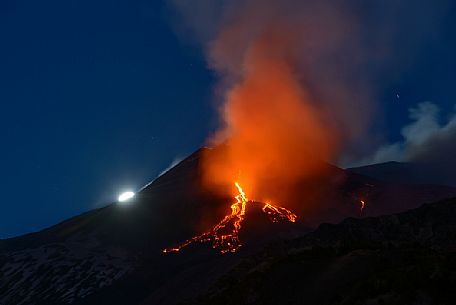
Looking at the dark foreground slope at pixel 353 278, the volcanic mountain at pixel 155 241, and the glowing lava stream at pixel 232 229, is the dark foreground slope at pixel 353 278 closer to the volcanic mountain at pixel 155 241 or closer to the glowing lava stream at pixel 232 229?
the volcanic mountain at pixel 155 241

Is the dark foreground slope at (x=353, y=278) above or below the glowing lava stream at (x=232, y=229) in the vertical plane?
below

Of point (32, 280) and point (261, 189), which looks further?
point (261, 189)

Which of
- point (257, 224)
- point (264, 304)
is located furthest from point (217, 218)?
point (264, 304)

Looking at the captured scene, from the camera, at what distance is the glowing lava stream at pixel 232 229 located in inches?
4781

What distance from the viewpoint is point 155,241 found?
138875mm

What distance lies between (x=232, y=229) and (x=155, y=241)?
20.0 m

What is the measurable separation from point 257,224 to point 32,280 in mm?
53289

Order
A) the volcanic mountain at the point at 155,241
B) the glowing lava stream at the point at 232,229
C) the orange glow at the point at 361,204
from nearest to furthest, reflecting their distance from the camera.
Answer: the volcanic mountain at the point at 155,241 → the glowing lava stream at the point at 232,229 → the orange glow at the point at 361,204

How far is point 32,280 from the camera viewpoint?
5037 inches

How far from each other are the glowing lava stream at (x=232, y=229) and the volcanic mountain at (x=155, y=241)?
212 centimetres

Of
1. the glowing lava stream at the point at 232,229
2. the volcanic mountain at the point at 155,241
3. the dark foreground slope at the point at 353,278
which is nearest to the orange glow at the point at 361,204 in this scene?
the volcanic mountain at the point at 155,241

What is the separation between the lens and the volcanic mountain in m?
104

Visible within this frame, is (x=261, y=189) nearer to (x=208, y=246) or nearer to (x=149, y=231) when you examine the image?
(x=149, y=231)

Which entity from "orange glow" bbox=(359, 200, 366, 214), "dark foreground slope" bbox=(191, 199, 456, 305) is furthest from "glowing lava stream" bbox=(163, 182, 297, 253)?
"dark foreground slope" bbox=(191, 199, 456, 305)
